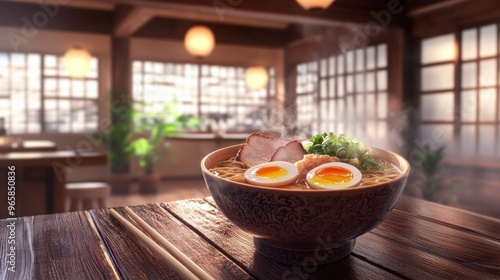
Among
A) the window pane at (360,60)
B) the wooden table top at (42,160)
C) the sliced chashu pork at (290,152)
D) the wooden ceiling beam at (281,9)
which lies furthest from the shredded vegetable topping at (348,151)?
the window pane at (360,60)

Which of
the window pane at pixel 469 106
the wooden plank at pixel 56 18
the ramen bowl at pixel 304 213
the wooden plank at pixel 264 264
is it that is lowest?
the wooden plank at pixel 264 264

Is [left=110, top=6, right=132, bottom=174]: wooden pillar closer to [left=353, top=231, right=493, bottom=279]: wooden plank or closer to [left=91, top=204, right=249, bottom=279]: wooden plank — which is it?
[left=91, top=204, right=249, bottom=279]: wooden plank

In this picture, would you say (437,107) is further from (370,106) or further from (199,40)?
(199,40)

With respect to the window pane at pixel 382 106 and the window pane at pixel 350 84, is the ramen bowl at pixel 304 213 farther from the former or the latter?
the window pane at pixel 350 84

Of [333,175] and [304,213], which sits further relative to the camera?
→ [333,175]

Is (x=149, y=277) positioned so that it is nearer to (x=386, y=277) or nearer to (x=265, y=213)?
(x=265, y=213)

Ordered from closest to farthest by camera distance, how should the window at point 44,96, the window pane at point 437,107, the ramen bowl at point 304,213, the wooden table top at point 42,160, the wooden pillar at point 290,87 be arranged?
the ramen bowl at point 304,213
the wooden table top at point 42,160
the window pane at point 437,107
the window at point 44,96
the wooden pillar at point 290,87

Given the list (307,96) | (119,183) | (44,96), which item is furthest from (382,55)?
(44,96)
